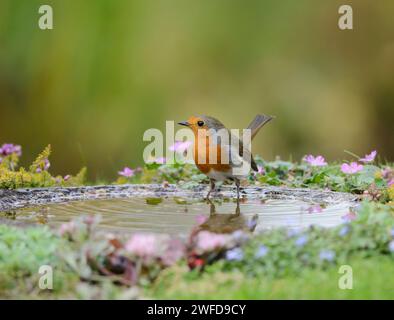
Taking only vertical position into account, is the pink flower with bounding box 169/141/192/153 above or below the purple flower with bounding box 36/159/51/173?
above

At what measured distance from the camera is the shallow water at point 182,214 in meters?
4.09

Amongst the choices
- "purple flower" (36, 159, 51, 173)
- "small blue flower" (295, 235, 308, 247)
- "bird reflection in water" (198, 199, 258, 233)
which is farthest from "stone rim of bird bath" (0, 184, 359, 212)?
"small blue flower" (295, 235, 308, 247)

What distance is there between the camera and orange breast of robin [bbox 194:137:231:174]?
473 cm

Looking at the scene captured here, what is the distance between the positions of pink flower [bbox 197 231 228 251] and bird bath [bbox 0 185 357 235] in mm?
367

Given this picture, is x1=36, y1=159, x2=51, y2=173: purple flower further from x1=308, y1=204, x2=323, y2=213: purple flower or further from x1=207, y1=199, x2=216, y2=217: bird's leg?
x1=308, y1=204, x2=323, y2=213: purple flower

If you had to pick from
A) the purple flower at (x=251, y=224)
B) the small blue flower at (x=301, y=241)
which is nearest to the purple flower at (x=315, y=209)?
the purple flower at (x=251, y=224)

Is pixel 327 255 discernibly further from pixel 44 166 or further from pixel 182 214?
pixel 44 166

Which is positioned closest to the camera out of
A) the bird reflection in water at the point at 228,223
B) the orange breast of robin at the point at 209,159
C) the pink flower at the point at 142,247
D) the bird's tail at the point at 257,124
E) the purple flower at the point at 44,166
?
the pink flower at the point at 142,247

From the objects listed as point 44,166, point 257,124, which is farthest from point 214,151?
point 44,166

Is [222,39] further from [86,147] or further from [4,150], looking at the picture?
[4,150]

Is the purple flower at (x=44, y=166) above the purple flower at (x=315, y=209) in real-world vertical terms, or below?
above

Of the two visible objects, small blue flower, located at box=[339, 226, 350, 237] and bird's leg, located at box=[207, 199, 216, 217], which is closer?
small blue flower, located at box=[339, 226, 350, 237]

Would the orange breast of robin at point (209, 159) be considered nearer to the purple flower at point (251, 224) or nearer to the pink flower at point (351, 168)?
the purple flower at point (251, 224)

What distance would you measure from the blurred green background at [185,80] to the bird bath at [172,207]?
2114mm
